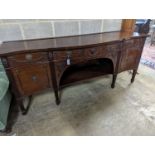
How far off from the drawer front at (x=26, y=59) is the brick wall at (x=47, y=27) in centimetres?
46

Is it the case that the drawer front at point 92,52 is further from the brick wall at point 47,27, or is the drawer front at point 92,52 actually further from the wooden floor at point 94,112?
the wooden floor at point 94,112

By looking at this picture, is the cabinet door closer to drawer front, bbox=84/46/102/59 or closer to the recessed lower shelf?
the recessed lower shelf

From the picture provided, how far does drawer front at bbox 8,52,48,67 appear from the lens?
1206mm

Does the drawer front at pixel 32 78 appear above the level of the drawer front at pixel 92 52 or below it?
below

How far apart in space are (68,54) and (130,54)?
949mm

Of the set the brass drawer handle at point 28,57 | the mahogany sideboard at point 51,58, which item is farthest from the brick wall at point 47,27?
the brass drawer handle at point 28,57

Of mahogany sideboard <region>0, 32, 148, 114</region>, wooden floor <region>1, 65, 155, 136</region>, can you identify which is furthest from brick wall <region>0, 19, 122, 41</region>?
wooden floor <region>1, 65, 155, 136</region>

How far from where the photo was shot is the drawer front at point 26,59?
1.21 metres

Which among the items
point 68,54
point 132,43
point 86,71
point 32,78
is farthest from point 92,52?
point 32,78

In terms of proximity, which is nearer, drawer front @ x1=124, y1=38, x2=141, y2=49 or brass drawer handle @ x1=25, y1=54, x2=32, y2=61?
brass drawer handle @ x1=25, y1=54, x2=32, y2=61

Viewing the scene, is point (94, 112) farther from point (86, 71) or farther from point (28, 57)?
point (28, 57)

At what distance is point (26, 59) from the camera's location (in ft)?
4.12
